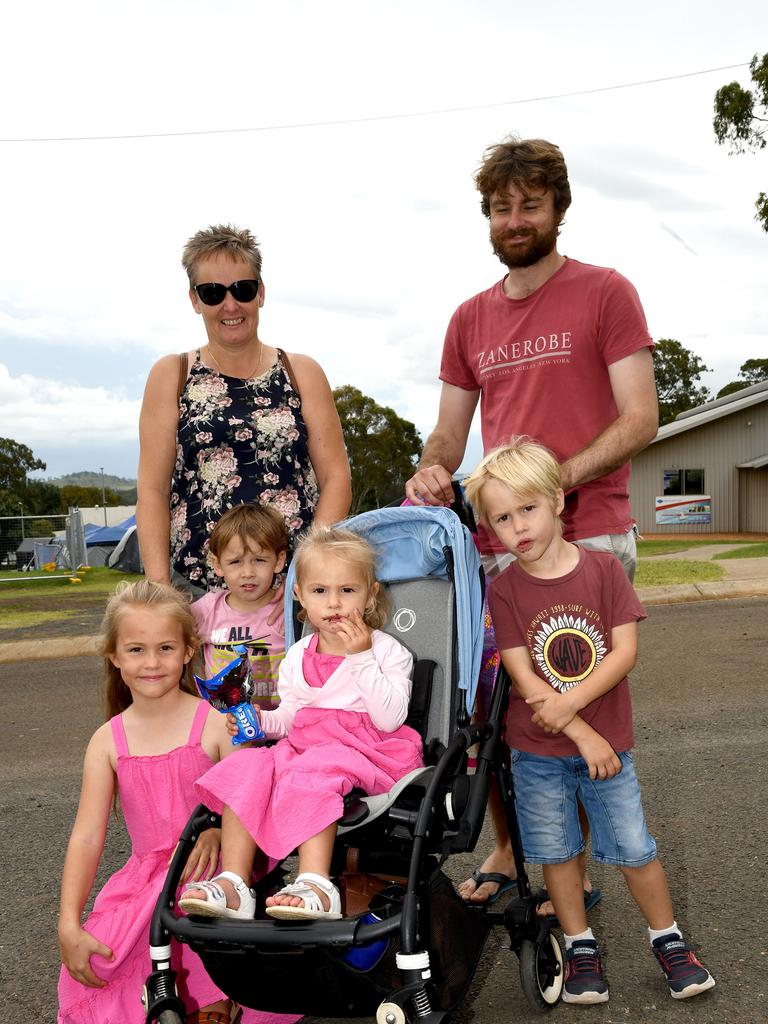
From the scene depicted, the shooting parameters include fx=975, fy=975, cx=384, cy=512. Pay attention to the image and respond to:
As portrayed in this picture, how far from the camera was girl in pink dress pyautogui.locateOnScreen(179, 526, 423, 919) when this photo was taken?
2.51 metres

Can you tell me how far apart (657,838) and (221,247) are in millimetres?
3071

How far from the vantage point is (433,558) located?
3186mm

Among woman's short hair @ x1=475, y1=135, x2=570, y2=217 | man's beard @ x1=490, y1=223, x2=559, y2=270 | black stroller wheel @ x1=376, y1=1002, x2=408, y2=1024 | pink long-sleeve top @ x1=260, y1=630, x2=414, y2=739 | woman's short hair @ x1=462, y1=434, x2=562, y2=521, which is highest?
woman's short hair @ x1=475, y1=135, x2=570, y2=217

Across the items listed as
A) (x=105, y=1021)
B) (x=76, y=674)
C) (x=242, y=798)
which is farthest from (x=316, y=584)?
(x=76, y=674)

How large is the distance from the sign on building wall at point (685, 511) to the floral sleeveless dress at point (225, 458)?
29.0 meters

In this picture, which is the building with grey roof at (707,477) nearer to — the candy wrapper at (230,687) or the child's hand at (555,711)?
the child's hand at (555,711)

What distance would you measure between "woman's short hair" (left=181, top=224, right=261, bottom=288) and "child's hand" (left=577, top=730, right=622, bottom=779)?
1.96 meters

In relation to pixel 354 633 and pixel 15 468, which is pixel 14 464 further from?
pixel 354 633

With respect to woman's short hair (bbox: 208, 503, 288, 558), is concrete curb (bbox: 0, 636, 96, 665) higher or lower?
lower

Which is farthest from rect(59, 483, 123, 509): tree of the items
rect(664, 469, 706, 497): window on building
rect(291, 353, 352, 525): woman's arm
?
rect(291, 353, 352, 525): woman's arm

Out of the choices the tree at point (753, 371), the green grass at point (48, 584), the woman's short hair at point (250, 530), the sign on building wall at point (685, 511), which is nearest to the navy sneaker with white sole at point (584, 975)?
the woman's short hair at point (250, 530)

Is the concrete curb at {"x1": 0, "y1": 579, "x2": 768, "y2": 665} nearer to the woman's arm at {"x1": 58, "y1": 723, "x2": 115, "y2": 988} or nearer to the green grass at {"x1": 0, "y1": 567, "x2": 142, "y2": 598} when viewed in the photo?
the green grass at {"x1": 0, "y1": 567, "x2": 142, "y2": 598}

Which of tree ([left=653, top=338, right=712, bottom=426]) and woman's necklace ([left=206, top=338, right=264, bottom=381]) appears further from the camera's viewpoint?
tree ([left=653, top=338, right=712, bottom=426])

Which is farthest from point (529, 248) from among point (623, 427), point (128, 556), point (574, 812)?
point (128, 556)
